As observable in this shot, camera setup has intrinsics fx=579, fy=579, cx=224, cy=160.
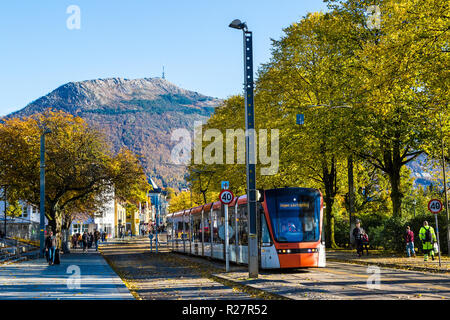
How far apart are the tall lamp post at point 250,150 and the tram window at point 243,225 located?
4.37 meters

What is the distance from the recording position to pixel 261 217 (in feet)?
75.6

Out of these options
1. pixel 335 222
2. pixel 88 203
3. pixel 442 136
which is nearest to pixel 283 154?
pixel 335 222

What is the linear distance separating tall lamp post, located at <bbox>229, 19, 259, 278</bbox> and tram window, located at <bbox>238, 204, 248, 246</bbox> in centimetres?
437

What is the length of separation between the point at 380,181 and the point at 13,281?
4083 centimetres

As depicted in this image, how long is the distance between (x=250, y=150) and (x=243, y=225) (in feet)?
19.5

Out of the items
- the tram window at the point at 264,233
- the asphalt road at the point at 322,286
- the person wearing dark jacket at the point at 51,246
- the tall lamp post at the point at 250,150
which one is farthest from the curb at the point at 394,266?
the person wearing dark jacket at the point at 51,246

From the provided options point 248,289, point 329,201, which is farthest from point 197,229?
point 248,289

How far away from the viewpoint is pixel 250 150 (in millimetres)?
19953

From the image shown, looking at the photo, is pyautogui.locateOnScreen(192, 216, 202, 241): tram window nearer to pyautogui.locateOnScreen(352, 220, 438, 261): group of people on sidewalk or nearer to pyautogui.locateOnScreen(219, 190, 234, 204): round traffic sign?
pyautogui.locateOnScreen(352, 220, 438, 261): group of people on sidewalk

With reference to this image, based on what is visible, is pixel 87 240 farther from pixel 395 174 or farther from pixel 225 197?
pixel 225 197

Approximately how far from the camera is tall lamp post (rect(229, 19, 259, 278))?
19719mm

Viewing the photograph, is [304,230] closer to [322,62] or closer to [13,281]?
[13,281]

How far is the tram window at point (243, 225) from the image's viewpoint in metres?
24.6

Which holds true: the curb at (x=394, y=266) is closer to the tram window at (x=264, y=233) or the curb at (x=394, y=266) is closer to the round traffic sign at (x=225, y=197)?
the tram window at (x=264, y=233)
